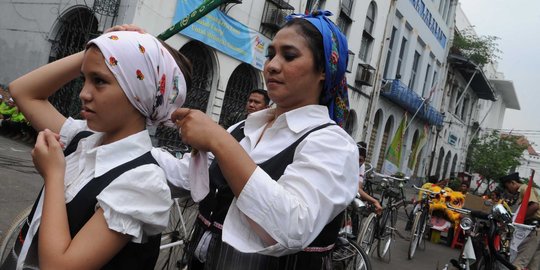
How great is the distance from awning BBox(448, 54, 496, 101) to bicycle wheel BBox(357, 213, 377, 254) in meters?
20.6

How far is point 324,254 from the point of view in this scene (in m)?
1.37

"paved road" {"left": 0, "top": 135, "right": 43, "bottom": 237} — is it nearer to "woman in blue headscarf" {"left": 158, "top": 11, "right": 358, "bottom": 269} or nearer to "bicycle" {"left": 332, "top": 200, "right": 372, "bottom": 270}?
"bicycle" {"left": 332, "top": 200, "right": 372, "bottom": 270}

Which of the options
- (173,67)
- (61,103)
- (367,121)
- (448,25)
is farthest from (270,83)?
(448,25)

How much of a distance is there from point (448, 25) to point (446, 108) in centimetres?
448

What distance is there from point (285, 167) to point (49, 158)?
0.64 metres

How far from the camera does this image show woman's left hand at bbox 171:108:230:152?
1.11 metres

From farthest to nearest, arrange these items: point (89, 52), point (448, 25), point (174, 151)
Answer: point (448, 25) → point (174, 151) → point (89, 52)

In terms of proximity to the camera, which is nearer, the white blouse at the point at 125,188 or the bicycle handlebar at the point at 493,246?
the white blouse at the point at 125,188

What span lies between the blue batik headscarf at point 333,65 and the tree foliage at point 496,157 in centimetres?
2648

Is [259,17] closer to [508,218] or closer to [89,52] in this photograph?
[508,218]

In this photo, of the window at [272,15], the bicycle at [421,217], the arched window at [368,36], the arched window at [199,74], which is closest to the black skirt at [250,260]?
the bicycle at [421,217]

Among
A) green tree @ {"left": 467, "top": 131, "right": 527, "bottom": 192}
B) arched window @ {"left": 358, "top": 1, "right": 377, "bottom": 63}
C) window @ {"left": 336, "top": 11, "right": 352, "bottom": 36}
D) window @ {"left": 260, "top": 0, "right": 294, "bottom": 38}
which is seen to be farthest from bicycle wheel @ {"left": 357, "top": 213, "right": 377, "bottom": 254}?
green tree @ {"left": 467, "top": 131, "right": 527, "bottom": 192}

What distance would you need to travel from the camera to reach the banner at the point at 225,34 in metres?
8.99

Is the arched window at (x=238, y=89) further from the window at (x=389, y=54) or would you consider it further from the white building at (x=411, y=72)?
the window at (x=389, y=54)
